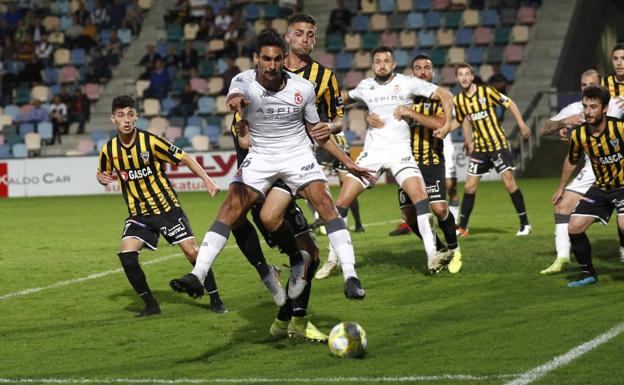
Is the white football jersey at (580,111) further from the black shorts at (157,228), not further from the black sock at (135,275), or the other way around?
the black sock at (135,275)

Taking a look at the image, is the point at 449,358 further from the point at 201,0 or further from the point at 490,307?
the point at 201,0

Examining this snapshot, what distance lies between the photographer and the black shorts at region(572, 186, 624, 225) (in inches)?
376

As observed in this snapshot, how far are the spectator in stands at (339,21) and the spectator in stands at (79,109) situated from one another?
6690mm

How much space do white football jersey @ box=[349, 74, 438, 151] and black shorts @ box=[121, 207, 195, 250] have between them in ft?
8.49

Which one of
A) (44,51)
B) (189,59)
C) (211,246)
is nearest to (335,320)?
(211,246)

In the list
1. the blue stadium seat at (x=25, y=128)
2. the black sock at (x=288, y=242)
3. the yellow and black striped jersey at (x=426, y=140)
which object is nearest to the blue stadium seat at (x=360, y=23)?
the blue stadium seat at (x=25, y=128)

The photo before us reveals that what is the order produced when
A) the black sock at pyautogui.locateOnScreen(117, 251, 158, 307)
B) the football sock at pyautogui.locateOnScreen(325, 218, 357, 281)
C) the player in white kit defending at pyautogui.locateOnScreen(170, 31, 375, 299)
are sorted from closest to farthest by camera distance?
1. the player in white kit defending at pyautogui.locateOnScreen(170, 31, 375, 299)
2. the football sock at pyautogui.locateOnScreen(325, 218, 357, 281)
3. the black sock at pyautogui.locateOnScreen(117, 251, 158, 307)

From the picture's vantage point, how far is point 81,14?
Result: 3266 centimetres

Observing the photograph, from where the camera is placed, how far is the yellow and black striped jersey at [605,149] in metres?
9.37

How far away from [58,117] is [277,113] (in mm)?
22907

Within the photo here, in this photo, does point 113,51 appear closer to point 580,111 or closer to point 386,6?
point 386,6

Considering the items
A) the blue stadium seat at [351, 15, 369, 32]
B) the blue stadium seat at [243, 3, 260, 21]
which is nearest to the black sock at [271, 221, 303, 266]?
the blue stadium seat at [351, 15, 369, 32]

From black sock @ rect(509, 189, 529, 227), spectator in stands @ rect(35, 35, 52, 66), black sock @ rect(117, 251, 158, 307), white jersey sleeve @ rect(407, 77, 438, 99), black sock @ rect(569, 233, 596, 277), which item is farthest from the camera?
spectator in stands @ rect(35, 35, 52, 66)

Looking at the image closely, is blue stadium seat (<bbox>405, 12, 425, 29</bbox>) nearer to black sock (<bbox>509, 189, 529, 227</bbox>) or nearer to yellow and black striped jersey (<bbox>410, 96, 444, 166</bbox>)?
black sock (<bbox>509, 189, 529, 227</bbox>)
